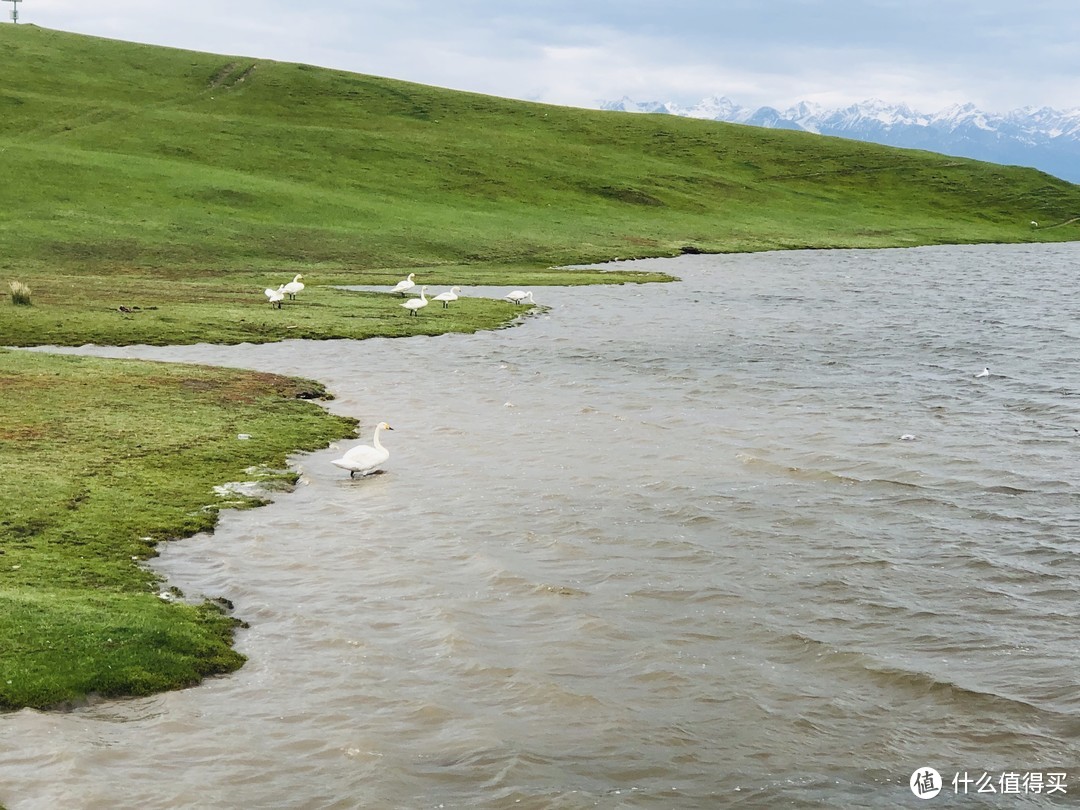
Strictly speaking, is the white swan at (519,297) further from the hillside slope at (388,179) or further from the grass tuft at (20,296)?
the grass tuft at (20,296)

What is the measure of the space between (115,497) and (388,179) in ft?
248

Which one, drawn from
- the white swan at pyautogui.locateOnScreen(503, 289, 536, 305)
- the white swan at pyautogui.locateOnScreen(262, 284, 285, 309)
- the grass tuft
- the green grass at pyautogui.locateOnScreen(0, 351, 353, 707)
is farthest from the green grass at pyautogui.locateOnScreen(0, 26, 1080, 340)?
the green grass at pyautogui.locateOnScreen(0, 351, 353, 707)

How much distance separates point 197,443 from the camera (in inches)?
909

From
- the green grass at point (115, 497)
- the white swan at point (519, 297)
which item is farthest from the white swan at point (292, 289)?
the green grass at point (115, 497)

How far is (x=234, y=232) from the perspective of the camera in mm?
67812

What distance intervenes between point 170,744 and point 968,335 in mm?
39970

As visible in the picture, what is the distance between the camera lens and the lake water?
35.7 feet

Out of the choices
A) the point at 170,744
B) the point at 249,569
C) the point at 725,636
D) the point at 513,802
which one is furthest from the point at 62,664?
the point at 725,636

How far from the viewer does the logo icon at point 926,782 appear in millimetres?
10414

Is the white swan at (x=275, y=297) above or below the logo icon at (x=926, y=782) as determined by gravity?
above

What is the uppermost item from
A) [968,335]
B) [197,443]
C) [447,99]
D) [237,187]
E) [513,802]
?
[447,99]

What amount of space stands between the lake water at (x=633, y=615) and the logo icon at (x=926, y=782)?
11 centimetres

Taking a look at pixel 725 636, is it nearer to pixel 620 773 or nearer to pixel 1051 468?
pixel 620 773

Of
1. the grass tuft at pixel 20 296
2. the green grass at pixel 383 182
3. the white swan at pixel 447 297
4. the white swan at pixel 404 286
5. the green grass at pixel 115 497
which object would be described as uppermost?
the green grass at pixel 383 182
